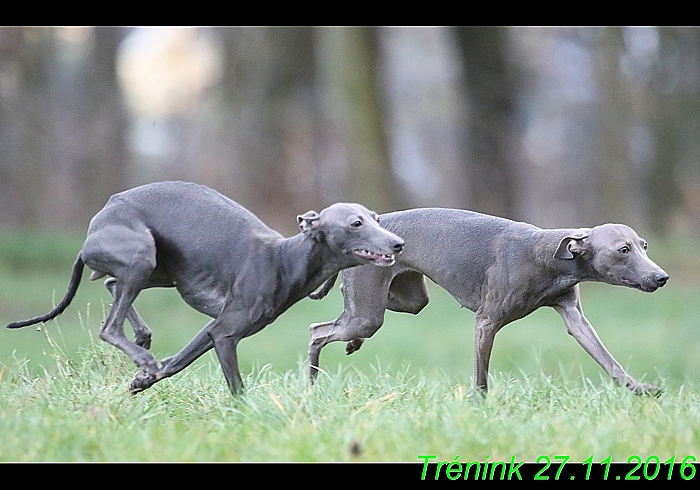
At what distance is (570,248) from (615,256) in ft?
0.96

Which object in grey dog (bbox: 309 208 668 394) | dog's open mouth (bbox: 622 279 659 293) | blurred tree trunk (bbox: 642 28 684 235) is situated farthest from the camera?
blurred tree trunk (bbox: 642 28 684 235)

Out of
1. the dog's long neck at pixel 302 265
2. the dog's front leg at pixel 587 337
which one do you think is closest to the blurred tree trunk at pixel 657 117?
the dog's front leg at pixel 587 337

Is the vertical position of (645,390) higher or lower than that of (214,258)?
lower

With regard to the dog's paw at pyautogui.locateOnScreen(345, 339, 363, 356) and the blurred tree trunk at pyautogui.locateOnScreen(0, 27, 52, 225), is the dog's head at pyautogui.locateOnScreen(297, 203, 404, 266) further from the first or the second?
the blurred tree trunk at pyautogui.locateOnScreen(0, 27, 52, 225)

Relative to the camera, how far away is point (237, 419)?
593cm

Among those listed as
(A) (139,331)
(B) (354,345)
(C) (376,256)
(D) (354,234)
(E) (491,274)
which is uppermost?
(D) (354,234)

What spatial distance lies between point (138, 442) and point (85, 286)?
1239 centimetres

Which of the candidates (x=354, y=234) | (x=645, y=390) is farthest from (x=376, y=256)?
(x=645, y=390)

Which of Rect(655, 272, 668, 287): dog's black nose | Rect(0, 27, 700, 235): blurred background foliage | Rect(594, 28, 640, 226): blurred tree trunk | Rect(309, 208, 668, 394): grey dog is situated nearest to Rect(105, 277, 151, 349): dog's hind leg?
Rect(309, 208, 668, 394): grey dog

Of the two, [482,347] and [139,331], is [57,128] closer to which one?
[139,331]

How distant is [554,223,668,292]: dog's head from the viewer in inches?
248

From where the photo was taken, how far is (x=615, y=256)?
636cm
